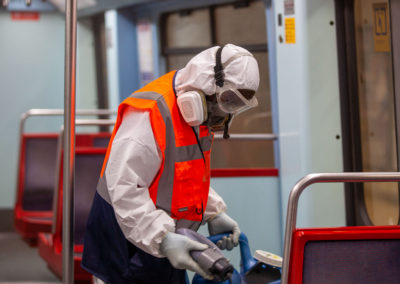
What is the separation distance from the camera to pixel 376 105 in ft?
12.7

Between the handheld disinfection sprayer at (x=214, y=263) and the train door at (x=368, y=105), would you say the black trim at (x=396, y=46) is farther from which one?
the handheld disinfection sprayer at (x=214, y=263)

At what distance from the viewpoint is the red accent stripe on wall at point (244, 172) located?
4.43 m

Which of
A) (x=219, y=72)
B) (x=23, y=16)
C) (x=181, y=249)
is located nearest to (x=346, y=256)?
(x=181, y=249)

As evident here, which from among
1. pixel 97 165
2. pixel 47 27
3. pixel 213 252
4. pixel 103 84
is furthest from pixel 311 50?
pixel 47 27

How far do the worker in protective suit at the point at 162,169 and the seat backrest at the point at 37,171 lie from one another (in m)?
3.80

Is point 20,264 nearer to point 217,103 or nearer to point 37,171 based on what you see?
point 37,171

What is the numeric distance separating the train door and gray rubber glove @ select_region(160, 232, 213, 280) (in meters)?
1.92

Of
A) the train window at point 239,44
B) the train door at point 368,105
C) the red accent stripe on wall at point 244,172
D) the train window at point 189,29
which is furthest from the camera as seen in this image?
the train window at point 189,29

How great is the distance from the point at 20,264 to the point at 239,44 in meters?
2.98

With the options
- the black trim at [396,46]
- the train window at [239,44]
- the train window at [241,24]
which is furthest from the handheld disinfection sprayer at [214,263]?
the train window at [241,24]

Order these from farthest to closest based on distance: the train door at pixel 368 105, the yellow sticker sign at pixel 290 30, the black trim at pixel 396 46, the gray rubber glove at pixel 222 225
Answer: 1. the yellow sticker sign at pixel 290 30
2. the train door at pixel 368 105
3. the black trim at pixel 396 46
4. the gray rubber glove at pixel 222 225

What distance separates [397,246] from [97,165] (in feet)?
9.71

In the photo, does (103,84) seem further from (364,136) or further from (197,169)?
(197,169)

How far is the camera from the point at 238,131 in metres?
6.09
